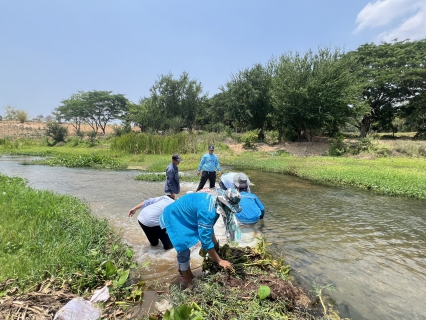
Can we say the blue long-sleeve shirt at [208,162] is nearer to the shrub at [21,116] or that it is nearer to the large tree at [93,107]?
the large tree at [93,107]

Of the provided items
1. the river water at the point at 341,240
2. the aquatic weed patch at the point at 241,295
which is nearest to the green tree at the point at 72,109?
the river water at the point at 341,240

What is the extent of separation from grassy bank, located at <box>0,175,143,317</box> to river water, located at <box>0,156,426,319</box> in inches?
22.2

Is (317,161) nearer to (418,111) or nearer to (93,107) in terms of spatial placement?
(418,111)

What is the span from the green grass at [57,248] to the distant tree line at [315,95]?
22504mm

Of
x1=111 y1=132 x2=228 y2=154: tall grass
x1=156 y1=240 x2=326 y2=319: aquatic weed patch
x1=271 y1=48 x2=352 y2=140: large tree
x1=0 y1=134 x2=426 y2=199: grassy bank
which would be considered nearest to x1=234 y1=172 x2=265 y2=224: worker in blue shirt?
x1=156 y1=240 x2=326 y2=319: aquatic weed patch

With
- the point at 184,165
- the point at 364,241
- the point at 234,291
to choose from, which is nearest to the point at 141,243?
the point at 234,291

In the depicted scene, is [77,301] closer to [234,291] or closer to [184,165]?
[234,291]

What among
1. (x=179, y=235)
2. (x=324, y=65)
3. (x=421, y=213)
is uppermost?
(x=324, y=65)

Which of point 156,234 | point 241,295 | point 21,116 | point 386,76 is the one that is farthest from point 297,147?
point 21,116

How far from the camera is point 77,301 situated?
2.91 meters

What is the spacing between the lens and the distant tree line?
24094 millimetres

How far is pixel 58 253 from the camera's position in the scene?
3.90 metres

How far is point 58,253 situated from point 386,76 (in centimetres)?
3196

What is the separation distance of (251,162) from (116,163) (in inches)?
375
